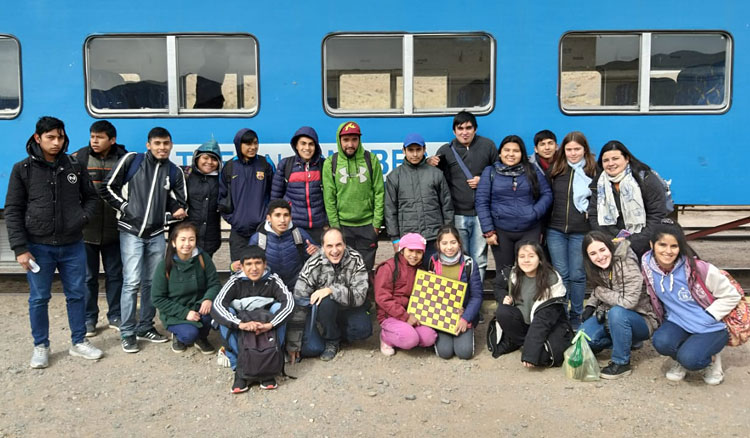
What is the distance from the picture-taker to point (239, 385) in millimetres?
3689

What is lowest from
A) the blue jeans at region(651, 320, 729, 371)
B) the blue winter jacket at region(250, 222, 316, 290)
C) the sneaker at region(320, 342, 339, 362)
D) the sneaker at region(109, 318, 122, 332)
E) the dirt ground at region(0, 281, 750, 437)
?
the dirt ground at region(0, 281, 750, 437)

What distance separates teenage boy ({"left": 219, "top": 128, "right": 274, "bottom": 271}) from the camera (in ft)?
15.5

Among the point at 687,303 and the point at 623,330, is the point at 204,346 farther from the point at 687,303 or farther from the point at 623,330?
the point at 687,303

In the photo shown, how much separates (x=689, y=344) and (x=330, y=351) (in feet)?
7.72

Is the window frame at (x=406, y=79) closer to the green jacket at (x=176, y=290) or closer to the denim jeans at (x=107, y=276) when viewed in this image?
the green jacket at (x=176, y=290)

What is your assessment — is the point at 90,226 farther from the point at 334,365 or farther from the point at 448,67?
the point at 448,67

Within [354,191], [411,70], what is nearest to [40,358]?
[354,191]

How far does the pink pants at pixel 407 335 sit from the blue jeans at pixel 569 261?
116 centimetres

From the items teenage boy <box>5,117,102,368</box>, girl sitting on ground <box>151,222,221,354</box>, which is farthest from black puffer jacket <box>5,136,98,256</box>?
girl sitting on ground <box>151,222,221,354</box>

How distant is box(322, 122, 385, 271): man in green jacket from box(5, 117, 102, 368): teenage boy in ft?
5.71

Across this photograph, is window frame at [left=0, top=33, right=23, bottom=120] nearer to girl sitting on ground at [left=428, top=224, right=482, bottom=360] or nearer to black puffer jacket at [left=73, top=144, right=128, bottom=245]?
black puffer jacket at [left=73, top=144, right=128, bottom=245]

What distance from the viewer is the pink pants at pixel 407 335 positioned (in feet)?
13.9

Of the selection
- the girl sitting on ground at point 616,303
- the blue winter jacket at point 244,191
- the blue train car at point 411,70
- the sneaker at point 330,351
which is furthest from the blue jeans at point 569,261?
the blue winter jacket at point 244,191

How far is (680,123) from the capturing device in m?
5.26
